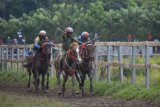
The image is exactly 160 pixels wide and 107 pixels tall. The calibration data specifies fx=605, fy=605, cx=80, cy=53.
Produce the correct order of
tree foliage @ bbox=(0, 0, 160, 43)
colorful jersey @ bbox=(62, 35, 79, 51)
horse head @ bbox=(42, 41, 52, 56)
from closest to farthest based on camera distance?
1. colorful jersey @ bbox=(62, 35, 79, 51)
2. horse head @ bbox=(42, 41, 52, 56)
3. tree foliage @ bbox=(0, 0, 160, 43)

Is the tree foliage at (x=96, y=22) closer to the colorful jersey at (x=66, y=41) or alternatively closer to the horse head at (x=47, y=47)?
the horse head at (x=47, y=47)

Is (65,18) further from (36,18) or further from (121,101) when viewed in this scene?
(121,101)

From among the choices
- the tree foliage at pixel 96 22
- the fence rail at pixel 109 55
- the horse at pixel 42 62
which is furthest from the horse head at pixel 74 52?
the tree foliage at pixel 96 22

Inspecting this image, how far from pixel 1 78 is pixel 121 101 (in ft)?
50.6

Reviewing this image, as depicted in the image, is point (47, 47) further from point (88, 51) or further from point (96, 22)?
point (96, 22)

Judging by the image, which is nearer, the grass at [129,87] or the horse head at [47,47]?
the grass at [129,87]

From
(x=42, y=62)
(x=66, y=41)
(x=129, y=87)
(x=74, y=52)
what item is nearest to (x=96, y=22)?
(x=42, y=62)

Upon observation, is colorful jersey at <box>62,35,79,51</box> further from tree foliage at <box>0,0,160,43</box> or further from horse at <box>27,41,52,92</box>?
tree foliage at <box>0,0,160,43</box>

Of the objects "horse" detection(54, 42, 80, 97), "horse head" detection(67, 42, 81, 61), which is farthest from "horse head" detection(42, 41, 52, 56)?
"horse head" detection(67, 42, 81, 61)

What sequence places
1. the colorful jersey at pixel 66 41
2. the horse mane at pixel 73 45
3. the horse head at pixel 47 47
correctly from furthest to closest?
the horse head at pixel 47 47
the colorful jersey at pixel 66 41
the horse mane at pixel 73 45

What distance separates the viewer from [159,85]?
63.9 feet

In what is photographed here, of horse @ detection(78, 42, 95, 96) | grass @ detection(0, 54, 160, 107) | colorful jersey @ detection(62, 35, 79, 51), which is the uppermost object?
colorful jersey @ detection(62, 35, 79, 51)

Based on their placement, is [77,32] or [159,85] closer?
[159,85]

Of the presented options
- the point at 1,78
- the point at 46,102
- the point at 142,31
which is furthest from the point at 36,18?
the point at 46,102
